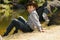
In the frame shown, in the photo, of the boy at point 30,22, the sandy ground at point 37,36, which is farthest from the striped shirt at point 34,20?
the sandy ground at point 37,36

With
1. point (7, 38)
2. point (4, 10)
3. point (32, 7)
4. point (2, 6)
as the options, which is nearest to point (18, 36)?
point (7, 38)

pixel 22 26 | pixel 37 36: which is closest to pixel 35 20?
pixel 37 36

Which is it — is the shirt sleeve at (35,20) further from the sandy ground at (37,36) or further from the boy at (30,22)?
the sandy ground at (37,36)

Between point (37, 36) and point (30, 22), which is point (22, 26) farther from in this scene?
point (37, 36)

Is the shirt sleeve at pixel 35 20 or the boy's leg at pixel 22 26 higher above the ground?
the shirt sleeve at pixel 35 20

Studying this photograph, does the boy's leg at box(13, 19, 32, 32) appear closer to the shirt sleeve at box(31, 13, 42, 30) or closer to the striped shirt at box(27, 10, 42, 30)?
the striped shirt at box(27, 10, 42, 30)

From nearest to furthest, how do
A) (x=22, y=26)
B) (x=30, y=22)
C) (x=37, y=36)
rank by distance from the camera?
1. (x=37, y=36)
2. (x=30, y=22)
3. (x=22, y=26)

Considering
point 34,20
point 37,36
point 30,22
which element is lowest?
point 37,36

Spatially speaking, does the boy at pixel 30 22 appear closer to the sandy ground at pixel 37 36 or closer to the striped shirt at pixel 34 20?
the striped shirt at pixel 34 20

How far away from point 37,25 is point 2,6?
12.5 m

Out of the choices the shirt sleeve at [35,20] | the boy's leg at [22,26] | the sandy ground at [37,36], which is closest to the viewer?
the sandy ground at [37,36]

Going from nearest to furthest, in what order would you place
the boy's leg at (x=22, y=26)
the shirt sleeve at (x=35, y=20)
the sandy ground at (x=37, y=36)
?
the sandy ground at (x=37, y=36) < the shirt sleeve at (x=35, y=20) < the boy's leg at (x=22, y=26)

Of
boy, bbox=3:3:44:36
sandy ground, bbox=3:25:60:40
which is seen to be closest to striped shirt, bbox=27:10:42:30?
boy, bbox=3:3:44:36

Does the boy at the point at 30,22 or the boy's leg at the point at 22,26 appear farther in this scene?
the boy's leg at the point at 22,26
